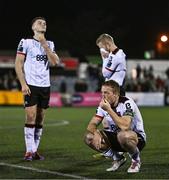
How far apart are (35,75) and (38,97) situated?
1.27 ft

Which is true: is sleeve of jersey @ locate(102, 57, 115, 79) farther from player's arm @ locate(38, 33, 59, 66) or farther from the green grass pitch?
the green grass pitch

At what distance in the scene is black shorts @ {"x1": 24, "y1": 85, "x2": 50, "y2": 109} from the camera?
36.2ft

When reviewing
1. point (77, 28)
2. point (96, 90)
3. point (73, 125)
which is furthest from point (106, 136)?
point (77, 28)

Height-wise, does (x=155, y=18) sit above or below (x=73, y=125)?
above

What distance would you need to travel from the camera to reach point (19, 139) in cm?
1499

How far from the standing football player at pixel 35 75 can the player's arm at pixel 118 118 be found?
227 centimetres

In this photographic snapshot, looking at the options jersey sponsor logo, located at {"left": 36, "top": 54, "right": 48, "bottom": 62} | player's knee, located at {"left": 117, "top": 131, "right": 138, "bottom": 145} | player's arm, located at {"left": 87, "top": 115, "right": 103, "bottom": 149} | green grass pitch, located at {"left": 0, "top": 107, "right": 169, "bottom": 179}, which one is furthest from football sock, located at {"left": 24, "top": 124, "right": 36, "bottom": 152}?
player's knee, located at {"left": 117, "top": 131, "right": 138, "bottom": 145}

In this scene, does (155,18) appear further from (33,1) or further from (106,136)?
(106,136)

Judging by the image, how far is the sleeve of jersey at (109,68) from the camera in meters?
11.6

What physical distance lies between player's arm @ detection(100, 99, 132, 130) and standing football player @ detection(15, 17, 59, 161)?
2269 mm

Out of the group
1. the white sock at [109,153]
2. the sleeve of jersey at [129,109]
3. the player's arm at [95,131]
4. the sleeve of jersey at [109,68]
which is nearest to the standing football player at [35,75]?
the sleeve of jersey at [109,68]

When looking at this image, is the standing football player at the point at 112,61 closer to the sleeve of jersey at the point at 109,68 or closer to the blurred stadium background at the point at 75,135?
the sleeve of jersey at the point at 109,68

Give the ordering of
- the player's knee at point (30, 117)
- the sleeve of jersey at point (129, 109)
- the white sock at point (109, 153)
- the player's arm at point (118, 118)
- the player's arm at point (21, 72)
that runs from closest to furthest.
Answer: the player's arm at point (118, 118), the sleeve of jersey at point (129, 109), the white sock at point (109, 153), the player's arm at point (21, 72), the player's knee at point (30, 117)

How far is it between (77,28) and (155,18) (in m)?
9.00
